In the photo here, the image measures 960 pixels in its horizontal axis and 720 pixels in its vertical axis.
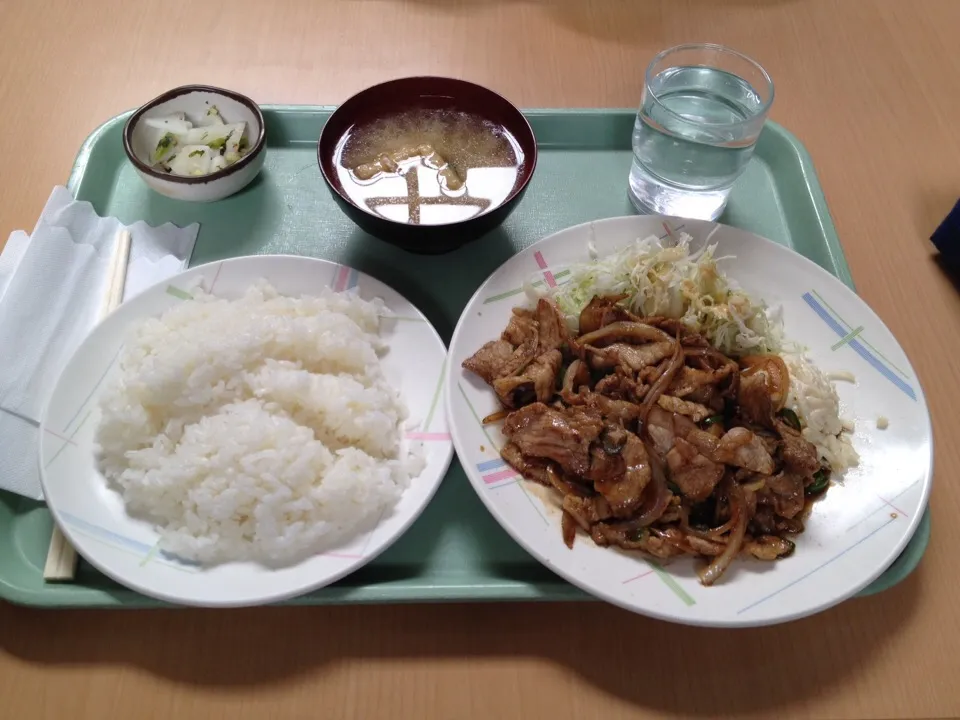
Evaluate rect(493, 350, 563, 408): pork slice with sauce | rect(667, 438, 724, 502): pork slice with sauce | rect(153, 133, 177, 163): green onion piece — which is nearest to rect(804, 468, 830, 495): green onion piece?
rect(667, 438, 724, 502): pork slice with sauce

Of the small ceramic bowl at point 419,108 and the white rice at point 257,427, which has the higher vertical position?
the small ceramic bowl at point 419,108

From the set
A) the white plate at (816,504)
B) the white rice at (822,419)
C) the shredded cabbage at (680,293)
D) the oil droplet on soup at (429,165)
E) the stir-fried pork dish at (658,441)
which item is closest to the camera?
the white plate at (816,504)

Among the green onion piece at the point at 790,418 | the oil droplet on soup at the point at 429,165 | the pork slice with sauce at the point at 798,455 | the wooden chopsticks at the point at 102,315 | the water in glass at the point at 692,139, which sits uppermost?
the water in glass at the point at 692,139

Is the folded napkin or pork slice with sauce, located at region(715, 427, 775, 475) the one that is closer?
pork slice with sauce, located at region(715, 427, 775, 475)

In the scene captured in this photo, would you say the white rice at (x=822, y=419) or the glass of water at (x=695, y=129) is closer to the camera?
the white rice at (x=822, y=419)

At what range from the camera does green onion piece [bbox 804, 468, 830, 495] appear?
5.10 feet

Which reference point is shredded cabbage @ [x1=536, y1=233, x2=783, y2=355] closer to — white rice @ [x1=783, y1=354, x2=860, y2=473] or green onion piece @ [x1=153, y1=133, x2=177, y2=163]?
white rice @ [x1=783, y1=354, x2=860, y2=473]

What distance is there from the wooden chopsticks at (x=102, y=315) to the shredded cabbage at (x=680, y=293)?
1.19 m

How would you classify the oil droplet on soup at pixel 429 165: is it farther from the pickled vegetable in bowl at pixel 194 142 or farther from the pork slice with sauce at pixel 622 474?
the pork slice with sauce at pixel 622 474

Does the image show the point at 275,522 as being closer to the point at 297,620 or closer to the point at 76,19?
the point at 297,620

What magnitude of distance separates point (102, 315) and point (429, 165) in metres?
1.05

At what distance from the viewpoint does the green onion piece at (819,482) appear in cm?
155

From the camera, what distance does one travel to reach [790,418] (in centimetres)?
163

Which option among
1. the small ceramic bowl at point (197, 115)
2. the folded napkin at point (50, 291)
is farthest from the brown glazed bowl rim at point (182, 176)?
the folded napkin at point (50, 291)
